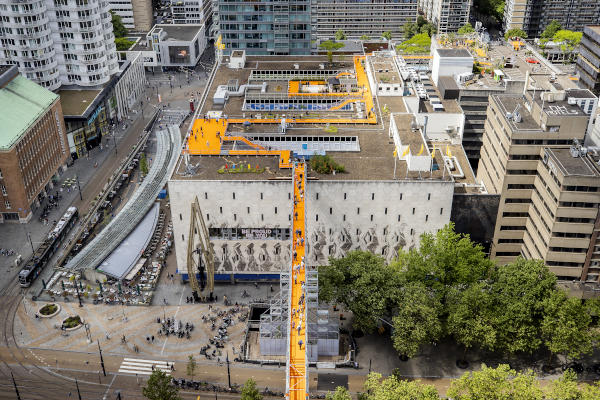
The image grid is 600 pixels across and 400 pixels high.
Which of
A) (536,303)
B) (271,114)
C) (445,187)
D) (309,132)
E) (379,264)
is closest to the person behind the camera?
(536,303)

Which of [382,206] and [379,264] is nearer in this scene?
[379,264]

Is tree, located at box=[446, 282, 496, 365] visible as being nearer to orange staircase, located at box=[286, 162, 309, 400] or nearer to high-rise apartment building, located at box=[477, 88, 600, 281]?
high-rise apartment building, located at box=[477, 88, 600, 281]

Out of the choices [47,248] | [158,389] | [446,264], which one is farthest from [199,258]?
[446,264]

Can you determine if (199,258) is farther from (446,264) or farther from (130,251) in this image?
(446,264)

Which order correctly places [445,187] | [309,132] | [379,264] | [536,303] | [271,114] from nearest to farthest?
[536,303] < [379,264] < [445,187] < [309,132] < [271,114]

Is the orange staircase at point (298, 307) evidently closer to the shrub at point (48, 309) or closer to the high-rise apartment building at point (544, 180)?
the high-rise apartment building at point (544, 180)

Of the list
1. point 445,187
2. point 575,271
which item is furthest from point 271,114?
point 575,271

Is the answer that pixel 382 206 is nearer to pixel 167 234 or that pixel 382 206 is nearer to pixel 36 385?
pixel 167 234

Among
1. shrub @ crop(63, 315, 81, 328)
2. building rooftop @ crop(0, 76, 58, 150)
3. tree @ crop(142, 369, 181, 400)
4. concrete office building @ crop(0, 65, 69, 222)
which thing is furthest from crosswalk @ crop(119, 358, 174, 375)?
building rooftop @ crop(0, 76, 58, 150)
